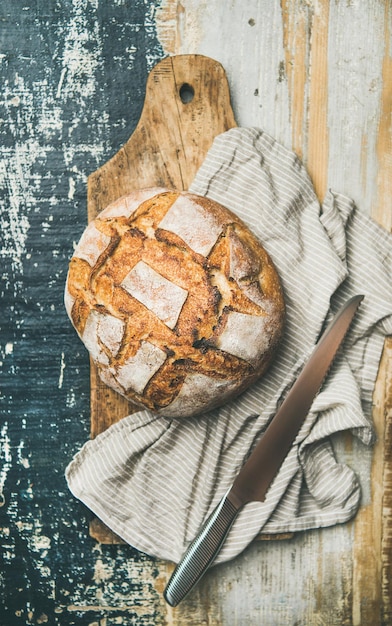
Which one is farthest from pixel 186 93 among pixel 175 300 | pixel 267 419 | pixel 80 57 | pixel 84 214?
pixel 267 419

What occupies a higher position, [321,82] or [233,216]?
[321,82]

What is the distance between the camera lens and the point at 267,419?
155cm

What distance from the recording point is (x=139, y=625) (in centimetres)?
170

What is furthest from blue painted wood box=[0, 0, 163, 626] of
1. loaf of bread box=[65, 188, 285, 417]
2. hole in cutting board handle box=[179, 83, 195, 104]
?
loaf of bread box=[65, 188, 285, 417]

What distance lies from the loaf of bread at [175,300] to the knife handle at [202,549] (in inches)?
12.2

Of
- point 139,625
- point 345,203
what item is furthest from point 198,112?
point 139,625

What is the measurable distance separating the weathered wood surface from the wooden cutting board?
69 mm

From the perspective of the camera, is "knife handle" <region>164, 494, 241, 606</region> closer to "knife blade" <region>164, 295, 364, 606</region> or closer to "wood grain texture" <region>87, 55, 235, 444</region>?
"knife blade" <region>164, 295, 364, 606</region>

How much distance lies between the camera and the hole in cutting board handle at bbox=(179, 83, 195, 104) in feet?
5.22

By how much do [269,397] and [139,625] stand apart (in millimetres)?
799

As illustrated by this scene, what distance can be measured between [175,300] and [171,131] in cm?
55

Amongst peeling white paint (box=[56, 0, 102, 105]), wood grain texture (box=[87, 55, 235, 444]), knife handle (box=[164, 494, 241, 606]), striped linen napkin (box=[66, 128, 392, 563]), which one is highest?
peeling white paint (box=[56, 0, 102, 105])

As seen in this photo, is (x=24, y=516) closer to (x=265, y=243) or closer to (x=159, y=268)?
(x=159, y=268)

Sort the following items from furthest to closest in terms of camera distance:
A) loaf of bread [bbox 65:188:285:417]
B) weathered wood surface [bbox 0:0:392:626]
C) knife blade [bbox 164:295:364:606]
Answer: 1. weathered wood surface [bbox 0:0:392:626]
2. knife blade [bbox 164:295:364:606]
3. loaf of bread [bbox 65:188:285:417]
